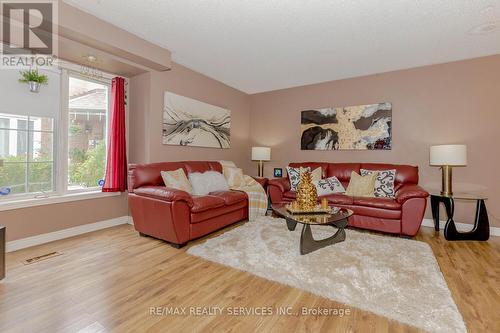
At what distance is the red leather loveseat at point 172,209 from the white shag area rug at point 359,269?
209 mm

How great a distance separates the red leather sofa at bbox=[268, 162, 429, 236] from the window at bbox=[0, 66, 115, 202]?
9.68 ft

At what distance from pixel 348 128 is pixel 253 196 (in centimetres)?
222

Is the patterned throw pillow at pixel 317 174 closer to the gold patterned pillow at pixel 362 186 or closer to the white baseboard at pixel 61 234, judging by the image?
the gold patterned pillow at pixel 362 186

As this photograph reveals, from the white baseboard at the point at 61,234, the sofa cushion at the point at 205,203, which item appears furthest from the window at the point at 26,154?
the sofa cushion at the point at 205,203

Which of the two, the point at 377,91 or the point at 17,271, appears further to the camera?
the point at 377,91

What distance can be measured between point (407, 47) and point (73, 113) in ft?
15.0

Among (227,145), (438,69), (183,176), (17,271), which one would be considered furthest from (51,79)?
(438,69)

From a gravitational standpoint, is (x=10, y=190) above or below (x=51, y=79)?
below

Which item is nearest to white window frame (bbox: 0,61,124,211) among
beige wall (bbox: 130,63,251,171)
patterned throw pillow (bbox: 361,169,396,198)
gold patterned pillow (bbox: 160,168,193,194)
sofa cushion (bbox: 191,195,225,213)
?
beige wall (bbox: 130,63,251,171)

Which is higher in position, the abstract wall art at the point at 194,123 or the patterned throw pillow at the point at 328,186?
the abstract wall art at the point at 194,123

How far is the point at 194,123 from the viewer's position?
14.1 ft

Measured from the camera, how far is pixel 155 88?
3658 millimetres

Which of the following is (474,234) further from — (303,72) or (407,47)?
(303,72)

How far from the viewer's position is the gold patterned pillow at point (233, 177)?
4.07 m
